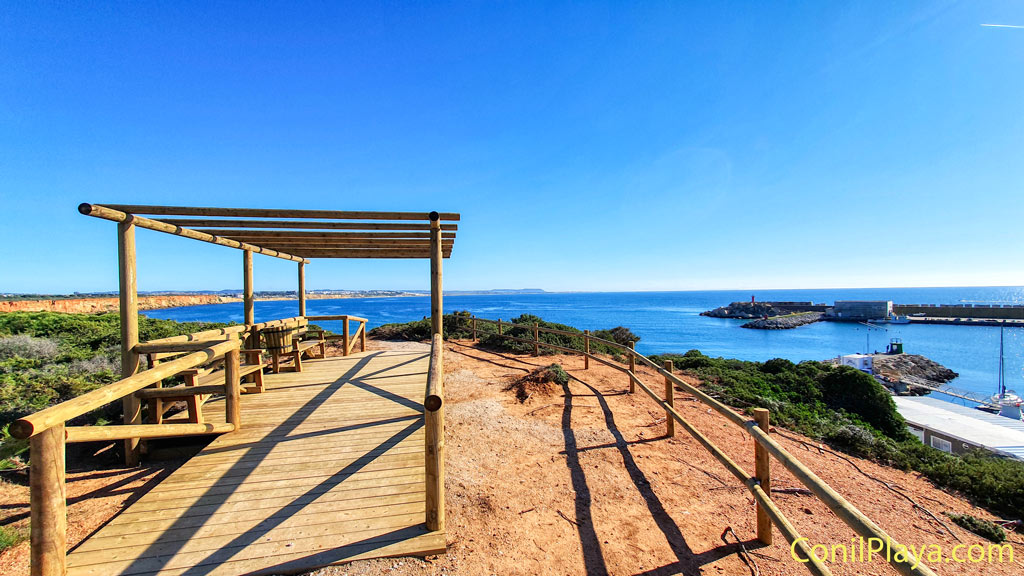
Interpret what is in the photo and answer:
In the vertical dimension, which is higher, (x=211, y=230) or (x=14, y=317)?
(x=211, y=230)

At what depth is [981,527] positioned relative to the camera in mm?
3543

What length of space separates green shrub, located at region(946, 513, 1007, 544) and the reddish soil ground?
4.1 inches

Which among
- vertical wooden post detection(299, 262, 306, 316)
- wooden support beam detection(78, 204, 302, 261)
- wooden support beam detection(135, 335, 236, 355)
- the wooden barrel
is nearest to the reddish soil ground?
wooden support beam detection(135, 335, 236, 355)

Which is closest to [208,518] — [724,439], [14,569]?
[14,569]

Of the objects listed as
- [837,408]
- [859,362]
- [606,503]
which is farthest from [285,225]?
[859,362]

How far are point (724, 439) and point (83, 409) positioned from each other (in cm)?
653

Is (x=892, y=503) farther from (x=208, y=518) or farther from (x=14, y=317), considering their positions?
(x=14, y=317)

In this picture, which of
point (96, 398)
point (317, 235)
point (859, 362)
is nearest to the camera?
point (96, 398)

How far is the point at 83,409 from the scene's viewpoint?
7.13ft

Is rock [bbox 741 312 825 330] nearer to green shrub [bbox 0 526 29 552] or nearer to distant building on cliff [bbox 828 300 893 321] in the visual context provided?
distant building on cliff [bbox 828 300 893 321]

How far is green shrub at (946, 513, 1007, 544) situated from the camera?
3.44 metres

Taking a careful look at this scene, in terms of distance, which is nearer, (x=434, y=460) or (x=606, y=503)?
(x=434, y=460)

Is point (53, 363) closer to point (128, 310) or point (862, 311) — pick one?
point (128, 310)

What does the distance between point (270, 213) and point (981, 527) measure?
342 inches
